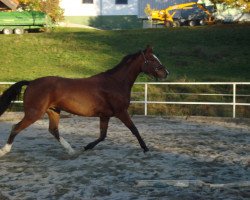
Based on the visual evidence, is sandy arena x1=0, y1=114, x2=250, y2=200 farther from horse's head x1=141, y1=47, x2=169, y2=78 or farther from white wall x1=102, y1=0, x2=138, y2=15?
white wall x1=102, y1=0, x2=138, y2=15

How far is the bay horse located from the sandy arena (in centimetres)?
53

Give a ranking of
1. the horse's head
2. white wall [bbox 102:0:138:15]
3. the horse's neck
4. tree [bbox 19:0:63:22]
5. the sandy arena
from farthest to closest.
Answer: white wall [bbox 102:0:138:15] → tree [bbox 19:0:63:22] → the horse's head → the horse's neck → the sandy arena

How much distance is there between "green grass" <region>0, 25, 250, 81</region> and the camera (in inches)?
961

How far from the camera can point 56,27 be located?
139ft

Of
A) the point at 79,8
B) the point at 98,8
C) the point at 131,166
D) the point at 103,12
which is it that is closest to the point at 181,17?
the point at 103,12

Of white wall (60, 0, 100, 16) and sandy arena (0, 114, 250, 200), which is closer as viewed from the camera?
sandy arena (0, 114, 250, 200)

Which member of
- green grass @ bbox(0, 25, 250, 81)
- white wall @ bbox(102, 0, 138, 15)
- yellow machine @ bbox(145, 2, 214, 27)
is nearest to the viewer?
green grass @ bbox(0, 25, 250, 81)

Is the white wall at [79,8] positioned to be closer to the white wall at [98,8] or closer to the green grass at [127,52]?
the white wall at [98,8]

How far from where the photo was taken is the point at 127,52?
95.4ft

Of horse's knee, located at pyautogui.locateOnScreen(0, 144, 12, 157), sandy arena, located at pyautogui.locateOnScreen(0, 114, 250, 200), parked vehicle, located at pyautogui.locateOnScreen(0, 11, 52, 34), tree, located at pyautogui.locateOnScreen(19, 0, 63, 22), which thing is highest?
tree, located at pyautogui.locateOnScreen(19, 0, 63, 22)

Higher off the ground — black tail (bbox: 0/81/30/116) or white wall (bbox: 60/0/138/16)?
white wall (bbox: 60/0/138/16)

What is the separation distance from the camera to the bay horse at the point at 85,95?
7.64 metres

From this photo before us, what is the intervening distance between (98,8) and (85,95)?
4283cm

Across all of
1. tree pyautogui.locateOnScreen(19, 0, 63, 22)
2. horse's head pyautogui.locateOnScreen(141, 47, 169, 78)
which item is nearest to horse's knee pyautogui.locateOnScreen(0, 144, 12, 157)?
horse's head pyautogui.locateOnScreen(141, 47, 169, 78)
